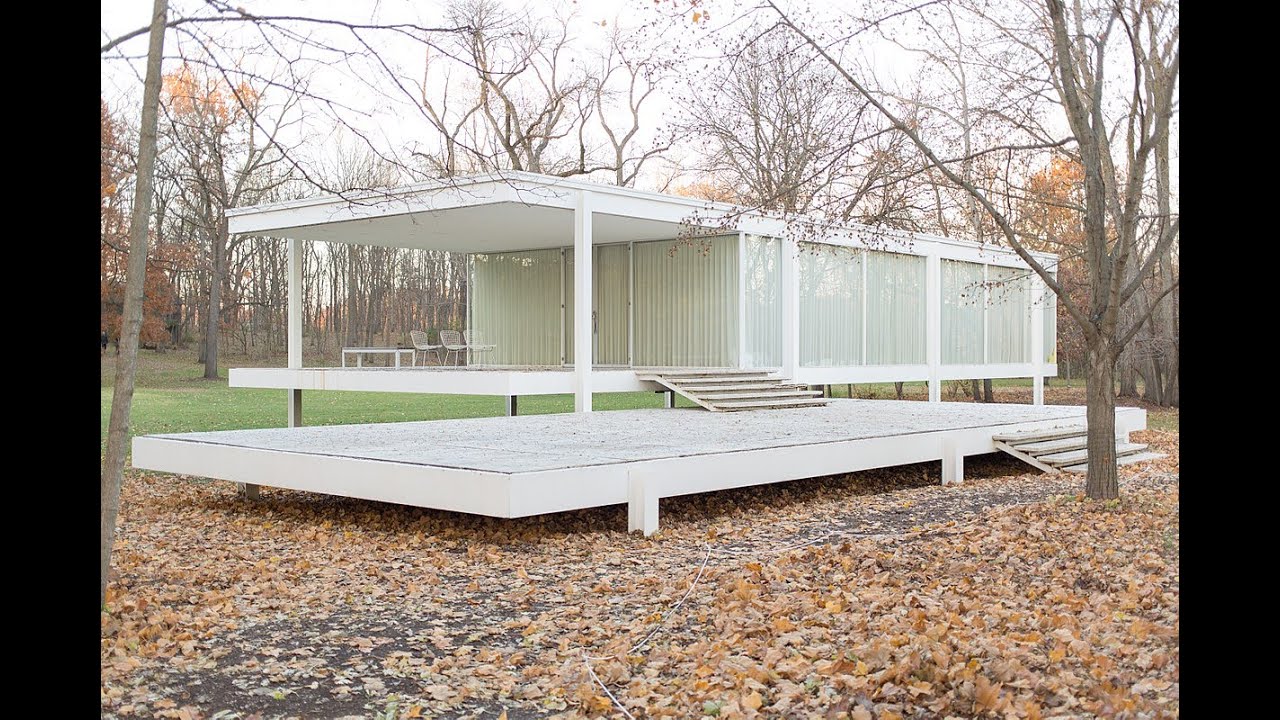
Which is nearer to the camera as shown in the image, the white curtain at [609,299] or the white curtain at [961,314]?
the white curtain at [609,299]

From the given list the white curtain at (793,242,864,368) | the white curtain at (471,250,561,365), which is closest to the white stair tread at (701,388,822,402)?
the white curtain at (793,242,864,368)

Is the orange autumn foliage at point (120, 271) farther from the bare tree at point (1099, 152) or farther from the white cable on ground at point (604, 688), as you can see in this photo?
the white cable on ground at point (604, 688)

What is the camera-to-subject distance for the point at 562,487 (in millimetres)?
7773

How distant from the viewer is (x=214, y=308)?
28656mm

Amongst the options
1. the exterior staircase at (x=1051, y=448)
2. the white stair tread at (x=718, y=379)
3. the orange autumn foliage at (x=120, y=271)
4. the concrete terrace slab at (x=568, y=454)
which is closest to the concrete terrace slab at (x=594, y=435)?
the concrete terrace slab at (x=568, y=454)

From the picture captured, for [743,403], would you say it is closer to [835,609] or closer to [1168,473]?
[1168,473]

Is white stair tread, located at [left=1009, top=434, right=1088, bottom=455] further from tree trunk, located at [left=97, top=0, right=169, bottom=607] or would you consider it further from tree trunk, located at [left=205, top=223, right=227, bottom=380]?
tree trunk, located at [left=205, top=223, right=227, bottom=380]

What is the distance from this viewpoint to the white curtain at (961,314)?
20.2 metres

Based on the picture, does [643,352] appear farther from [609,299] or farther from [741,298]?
[741,298]

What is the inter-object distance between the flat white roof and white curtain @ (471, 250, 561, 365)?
22.2 inches

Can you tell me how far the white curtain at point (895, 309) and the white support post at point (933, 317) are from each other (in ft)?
0.30

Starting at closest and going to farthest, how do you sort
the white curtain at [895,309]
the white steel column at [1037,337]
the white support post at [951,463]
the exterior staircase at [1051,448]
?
the white support post at [951,463] < the exterior staircase at [1051,448] < the white curtain at [895,309] < the white steel column at [1037,337]

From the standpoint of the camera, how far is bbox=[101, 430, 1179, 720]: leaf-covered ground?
4.23 m
